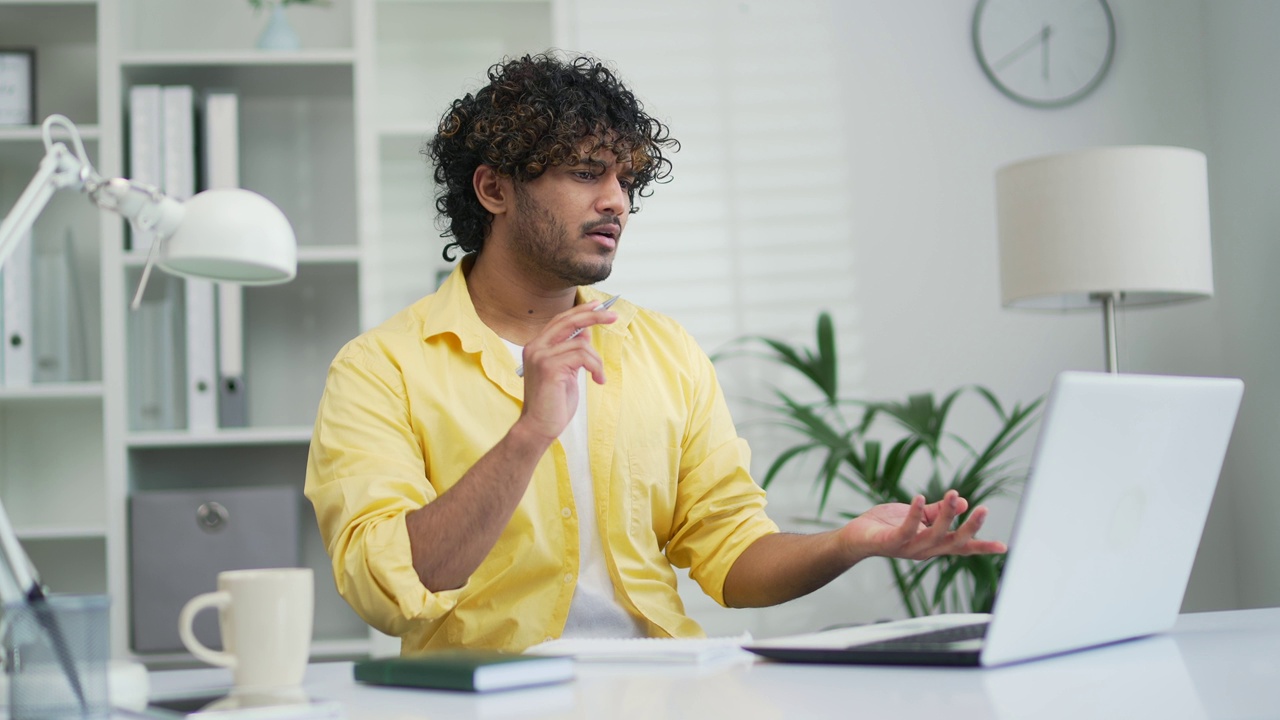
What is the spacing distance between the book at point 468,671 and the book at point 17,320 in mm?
1786

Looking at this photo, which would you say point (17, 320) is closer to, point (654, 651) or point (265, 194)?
point (265, 194)

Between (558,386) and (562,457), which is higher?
(558,386)

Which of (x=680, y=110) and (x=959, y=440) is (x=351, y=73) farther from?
(x=959, y=440)

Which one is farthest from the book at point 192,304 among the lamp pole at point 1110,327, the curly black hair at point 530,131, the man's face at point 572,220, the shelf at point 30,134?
the lamp pole at point 1110,327

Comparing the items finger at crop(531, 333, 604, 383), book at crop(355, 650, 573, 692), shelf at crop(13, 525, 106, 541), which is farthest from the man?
shelf at crop(13, 525, 106, 541)

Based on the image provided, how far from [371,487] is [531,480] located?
0.24 meters

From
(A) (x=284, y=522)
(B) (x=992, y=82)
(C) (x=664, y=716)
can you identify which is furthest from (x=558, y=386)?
(B) (x=992, y=82)

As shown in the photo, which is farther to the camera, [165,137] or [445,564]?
[165,137]

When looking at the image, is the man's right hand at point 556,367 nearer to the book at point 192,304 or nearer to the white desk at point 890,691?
the white desk at point 890,691

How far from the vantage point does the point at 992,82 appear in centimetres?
304

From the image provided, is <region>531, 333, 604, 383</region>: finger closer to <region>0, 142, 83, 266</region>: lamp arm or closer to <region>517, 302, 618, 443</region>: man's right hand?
<region>517, 302, 618, 443</region>: man's right hand

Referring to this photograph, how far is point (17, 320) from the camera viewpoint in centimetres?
243

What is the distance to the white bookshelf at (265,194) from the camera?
8.06 ft

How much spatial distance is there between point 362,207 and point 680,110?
2.98ft
